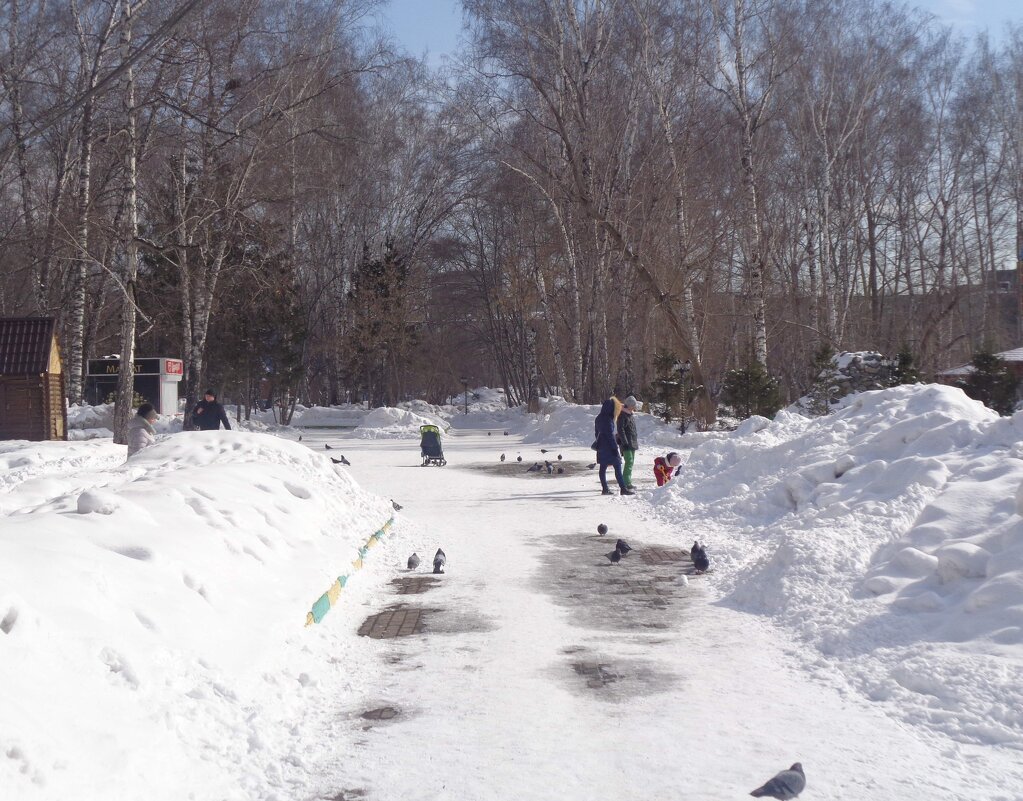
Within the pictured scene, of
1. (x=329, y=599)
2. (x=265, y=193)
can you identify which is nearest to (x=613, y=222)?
(x=265, y=193)

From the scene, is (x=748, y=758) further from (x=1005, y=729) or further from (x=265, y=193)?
(x=265, y=193)

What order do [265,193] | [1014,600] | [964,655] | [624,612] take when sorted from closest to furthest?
[964,655], [1014,600], [624,612], [265,193]

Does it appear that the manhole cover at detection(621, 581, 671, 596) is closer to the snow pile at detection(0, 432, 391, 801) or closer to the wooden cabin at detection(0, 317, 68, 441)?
the snow pile at detection(0, 432, 391, 801)

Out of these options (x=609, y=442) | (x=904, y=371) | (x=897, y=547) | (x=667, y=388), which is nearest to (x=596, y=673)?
(x=897, y=547)

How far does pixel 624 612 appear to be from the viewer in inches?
310

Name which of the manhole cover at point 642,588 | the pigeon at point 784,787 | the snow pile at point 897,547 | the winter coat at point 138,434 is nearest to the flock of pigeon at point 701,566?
the pigeon at point 784,787

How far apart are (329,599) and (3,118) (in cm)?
3040

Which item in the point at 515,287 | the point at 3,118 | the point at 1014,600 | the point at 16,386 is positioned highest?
the point at 3,118

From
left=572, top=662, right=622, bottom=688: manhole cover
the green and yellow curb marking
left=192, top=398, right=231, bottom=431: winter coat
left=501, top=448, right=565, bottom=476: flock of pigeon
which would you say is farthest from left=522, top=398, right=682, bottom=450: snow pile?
left=572, top=662, right=622, bottom=688: manhole cover

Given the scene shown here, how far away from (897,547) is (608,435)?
26.7ft

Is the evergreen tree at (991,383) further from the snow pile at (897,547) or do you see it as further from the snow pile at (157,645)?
the snow pile at (157,645)

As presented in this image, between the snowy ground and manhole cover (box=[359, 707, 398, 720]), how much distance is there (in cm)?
8

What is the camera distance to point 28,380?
26.7m

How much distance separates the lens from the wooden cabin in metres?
26.6
